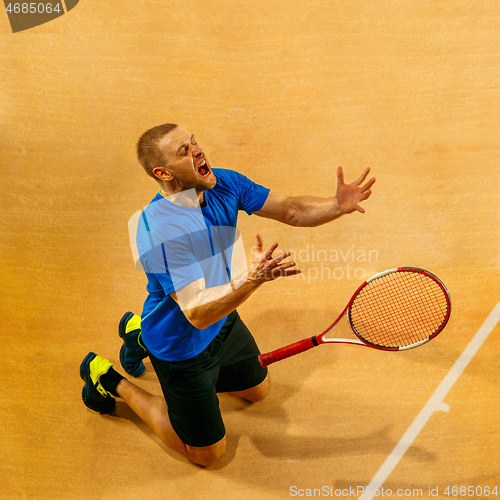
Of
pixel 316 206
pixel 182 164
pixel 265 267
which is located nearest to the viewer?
pixel 265 267

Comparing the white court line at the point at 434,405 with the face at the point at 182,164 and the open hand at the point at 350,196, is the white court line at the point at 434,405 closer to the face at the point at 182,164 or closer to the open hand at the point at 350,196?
the open hand at the point at 350,196

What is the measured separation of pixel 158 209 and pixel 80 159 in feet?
5.80

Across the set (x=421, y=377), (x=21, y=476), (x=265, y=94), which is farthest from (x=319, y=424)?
(x=265, y=94)

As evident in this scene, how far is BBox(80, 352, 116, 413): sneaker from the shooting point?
2.92m

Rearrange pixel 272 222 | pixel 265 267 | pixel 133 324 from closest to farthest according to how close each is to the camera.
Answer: pixel 265 267 < pixel 133 324 < pixel 272 222

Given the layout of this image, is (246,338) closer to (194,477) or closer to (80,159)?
(194,477)

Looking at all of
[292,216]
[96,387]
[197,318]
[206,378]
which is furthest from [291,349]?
[96,387]

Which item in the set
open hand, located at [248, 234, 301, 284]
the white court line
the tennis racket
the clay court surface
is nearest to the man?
open hand, located at [248, 234, 301, 284]

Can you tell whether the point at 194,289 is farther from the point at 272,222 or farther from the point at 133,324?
the point at 272,222

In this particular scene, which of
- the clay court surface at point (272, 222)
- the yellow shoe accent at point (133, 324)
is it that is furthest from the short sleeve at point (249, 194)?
the yellow shoe accent at point (133, 324)

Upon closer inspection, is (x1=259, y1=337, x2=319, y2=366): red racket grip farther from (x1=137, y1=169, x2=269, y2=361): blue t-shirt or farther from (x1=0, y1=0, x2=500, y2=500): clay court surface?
(x1=0, y1=0, x2=500, y2=500): clay court surface

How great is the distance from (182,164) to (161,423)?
1492mm

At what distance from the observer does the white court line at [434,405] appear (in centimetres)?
282

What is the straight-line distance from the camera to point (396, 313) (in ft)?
10.1
